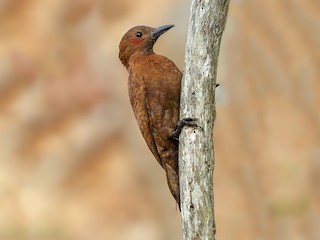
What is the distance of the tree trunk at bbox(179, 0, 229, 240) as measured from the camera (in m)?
2.29

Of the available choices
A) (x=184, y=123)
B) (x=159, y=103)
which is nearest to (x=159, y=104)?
(x=159, y=103)

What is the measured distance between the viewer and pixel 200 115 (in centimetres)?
230

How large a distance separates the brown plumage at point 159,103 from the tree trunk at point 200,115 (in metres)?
0.20

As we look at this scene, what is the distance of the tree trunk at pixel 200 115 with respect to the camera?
229 cm

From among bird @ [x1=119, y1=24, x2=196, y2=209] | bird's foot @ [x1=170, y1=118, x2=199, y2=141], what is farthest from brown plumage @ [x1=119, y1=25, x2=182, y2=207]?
bird's foot @ [x1=170, y1=118, x2=199, y2=141]

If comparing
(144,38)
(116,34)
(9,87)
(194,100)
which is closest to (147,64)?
(144,38)

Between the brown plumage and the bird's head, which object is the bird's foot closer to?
the brown plumage

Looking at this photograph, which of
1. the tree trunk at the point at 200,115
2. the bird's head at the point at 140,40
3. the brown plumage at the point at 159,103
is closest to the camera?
the tree trunk at the point at 200,115

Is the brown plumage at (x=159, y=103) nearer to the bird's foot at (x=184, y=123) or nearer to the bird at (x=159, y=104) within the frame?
the bird at (x=159, y=104)

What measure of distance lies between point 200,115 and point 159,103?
0.29m

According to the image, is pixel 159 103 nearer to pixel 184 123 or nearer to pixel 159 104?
pixel 159 104

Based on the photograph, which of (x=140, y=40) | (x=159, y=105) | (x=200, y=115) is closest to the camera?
(x=200, y=115)

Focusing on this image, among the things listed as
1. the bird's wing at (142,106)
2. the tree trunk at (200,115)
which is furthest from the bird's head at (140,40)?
the tree trunk at (200,115)

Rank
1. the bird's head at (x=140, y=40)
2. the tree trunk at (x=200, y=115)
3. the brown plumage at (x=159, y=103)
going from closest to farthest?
the tree trunk at (x=200, y=115) → the brown plumage at (x=159, y=103) → the bird's head at (x=140, y=40)
